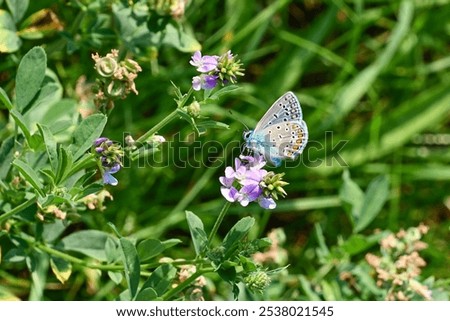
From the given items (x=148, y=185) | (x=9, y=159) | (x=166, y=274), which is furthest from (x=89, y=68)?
(x=166, y=274)

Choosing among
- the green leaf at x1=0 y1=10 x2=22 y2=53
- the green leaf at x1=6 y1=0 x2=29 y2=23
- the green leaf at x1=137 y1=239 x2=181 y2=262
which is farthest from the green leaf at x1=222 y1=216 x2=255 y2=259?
the green leaf at x1=6 y1=0 x2=29 y2=23

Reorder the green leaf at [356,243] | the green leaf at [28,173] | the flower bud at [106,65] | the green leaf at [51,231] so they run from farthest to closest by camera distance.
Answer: the green leaf at [356,243] < the green leaf at [51,231] < the flower bud at [106,65] < the green leaf at [28,173]

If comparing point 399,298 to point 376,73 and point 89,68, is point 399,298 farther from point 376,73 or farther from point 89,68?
point 89,68

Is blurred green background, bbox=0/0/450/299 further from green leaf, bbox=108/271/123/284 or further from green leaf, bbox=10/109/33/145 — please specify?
green leaf, bbox=10/109/33/145

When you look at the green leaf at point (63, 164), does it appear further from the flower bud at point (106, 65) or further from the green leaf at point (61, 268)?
the green leaf at point (61, 268)

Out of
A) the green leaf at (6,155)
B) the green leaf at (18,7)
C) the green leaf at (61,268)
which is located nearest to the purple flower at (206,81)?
the green leaf at (6,155)
